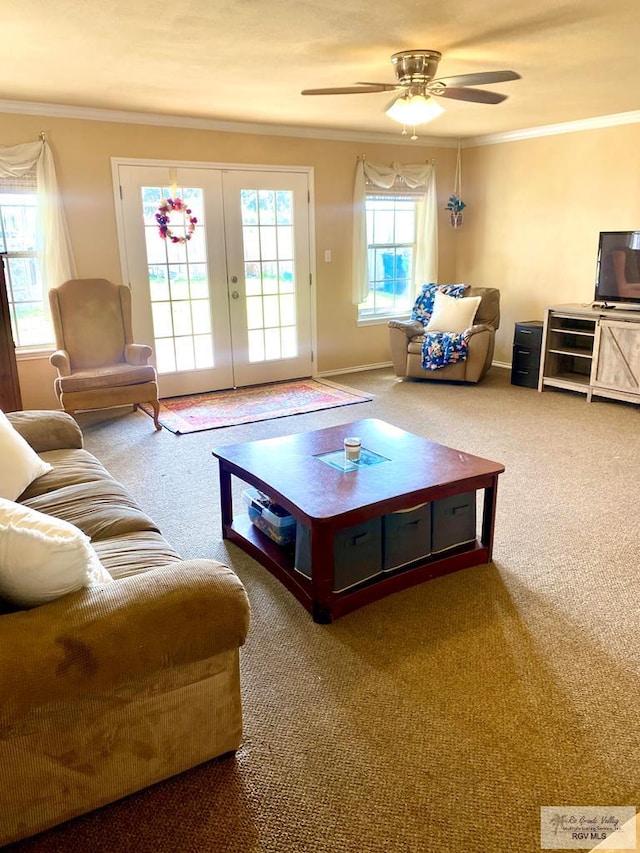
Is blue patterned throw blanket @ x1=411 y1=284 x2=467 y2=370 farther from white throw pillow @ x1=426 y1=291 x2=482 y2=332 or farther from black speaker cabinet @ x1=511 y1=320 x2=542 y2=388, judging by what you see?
black speaker cabinet @ x1=511 y1=320 x2=542 y2=388

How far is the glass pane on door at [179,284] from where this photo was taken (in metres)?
5.33

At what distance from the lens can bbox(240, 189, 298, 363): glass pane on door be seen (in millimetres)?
5781

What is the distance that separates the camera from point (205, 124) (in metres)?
5.32

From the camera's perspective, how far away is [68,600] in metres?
1.40

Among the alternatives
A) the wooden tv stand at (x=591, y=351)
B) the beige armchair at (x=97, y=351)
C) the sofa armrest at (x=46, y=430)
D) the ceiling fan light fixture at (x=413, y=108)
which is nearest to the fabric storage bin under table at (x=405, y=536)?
the sofa armrest at (x=46, y=430)

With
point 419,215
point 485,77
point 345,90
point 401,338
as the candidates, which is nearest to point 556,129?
point 419,215

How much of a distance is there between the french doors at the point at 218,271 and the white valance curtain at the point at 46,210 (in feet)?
1.60

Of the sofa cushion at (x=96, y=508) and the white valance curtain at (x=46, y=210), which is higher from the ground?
the white valance curtain at (x=46, y=210)

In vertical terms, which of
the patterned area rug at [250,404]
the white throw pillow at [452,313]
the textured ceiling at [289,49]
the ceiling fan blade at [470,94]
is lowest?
the patterned area rug at [250,404]

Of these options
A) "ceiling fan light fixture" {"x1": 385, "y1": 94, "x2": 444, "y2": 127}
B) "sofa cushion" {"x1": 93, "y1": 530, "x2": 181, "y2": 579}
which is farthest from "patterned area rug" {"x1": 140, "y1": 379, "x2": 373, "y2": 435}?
"sofa cushion" {"x1": 93, "y1": 530, "x2": 181, "y2": 579}

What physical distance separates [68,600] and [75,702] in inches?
8.6

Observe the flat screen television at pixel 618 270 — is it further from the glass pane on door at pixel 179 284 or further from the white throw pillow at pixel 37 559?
the white throw pillow at pixel 37 559

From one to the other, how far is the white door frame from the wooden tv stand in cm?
224

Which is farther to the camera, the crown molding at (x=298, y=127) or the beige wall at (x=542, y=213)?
the beige wall at (x=542, y=213)
